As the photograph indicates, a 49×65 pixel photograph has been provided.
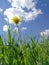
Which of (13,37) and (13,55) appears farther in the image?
(13,37)

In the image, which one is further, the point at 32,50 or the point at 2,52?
the point at 32,50

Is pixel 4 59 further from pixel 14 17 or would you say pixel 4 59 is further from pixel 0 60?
pixel 14 17

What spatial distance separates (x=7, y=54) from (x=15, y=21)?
61 cm

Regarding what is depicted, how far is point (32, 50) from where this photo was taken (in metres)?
1.21

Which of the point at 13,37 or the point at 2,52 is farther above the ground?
the point at 13,37

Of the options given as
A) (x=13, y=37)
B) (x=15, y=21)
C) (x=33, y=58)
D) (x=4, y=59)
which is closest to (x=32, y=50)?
(x=33, y=58)

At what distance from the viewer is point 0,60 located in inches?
36.9

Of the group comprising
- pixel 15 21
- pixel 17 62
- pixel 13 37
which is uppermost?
pixel 15 21

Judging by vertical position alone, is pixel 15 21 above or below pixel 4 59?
above

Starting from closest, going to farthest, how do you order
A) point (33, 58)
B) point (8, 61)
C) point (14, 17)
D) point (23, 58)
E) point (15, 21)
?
1. point (8, 61)
2. point (23, 58)
3. point (33, 58)
4. point (15, 21)
5. point (14, 17)

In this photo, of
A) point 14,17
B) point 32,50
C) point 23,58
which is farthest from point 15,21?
point 23,58

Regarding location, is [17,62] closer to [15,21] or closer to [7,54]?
[7,54]

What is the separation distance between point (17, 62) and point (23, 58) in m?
0.09

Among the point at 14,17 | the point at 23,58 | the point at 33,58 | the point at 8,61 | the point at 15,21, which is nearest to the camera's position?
the point at 8,61
